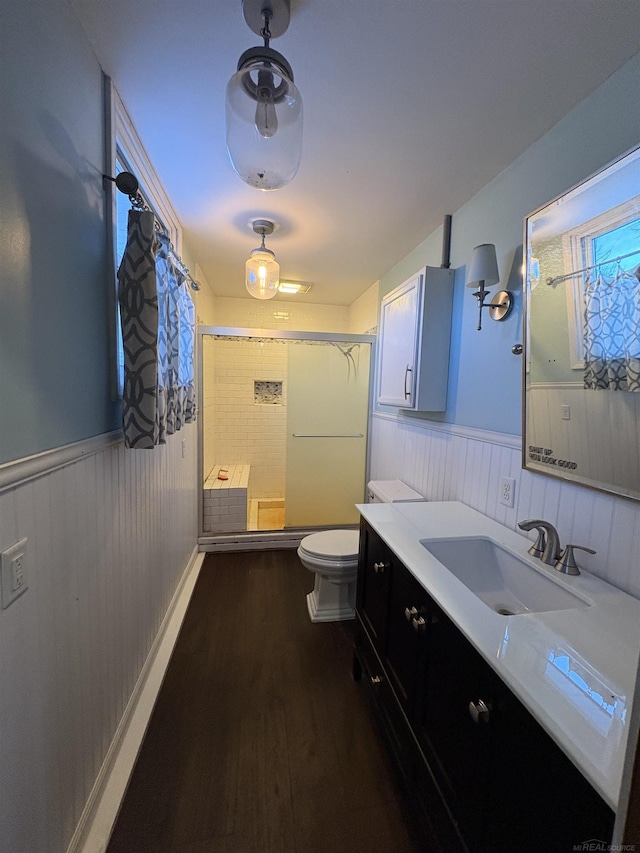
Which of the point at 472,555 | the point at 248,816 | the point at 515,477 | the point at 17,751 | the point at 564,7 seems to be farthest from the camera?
the point at 515,477

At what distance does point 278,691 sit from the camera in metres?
1.56

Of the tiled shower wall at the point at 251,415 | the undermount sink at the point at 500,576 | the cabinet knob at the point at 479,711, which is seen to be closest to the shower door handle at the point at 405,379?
the undermount sink at the point at 500,576

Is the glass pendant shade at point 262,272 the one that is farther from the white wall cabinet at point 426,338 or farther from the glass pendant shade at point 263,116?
the glass pendant shade at point 263,116

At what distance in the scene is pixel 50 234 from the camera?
2.76 ft

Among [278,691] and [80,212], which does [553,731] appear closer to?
[278,691]

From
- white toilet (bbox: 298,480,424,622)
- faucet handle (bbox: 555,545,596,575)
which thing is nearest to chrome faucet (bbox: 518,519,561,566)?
faucet handle (bbox: 555,545,596,575)

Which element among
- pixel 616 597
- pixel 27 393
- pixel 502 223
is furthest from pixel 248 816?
pixel 502 223

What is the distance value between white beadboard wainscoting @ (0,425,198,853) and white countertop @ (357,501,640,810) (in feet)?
3.33

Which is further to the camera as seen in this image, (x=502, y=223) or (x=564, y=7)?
(x=502, y=223)

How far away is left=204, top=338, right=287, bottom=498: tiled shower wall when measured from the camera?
389 cm

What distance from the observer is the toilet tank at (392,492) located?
2082 millimetres

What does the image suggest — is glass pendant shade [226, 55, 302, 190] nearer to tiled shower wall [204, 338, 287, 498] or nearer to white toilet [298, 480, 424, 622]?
white toilet [298, 480, 424, 622]

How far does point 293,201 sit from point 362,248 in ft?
2.44

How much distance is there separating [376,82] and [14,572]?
1.75m
